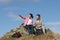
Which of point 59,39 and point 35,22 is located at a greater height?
point 35,22

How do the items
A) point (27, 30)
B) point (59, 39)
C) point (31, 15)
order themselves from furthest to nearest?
point (27, 30) → point (31, 15) → point (59, 39)

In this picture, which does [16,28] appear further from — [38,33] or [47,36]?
[47,36]

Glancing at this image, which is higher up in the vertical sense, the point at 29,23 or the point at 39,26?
the point at 29,23

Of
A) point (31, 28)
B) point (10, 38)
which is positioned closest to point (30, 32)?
point (31, 28)

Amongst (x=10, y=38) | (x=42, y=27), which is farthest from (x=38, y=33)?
(x=10, y=38)

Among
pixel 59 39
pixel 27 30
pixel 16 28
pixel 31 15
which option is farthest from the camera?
pixel 16 28

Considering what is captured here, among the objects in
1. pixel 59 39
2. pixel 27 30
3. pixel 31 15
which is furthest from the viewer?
pixel 27 30

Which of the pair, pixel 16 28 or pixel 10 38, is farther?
pixel 16 28

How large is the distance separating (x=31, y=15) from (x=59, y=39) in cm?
354

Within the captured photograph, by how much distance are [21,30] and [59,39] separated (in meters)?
6.00

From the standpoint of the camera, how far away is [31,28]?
23.8 m

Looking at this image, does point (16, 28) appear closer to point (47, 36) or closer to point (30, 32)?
point (30, 32)

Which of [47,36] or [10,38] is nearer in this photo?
[47,36]

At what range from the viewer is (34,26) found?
76.9 feet
